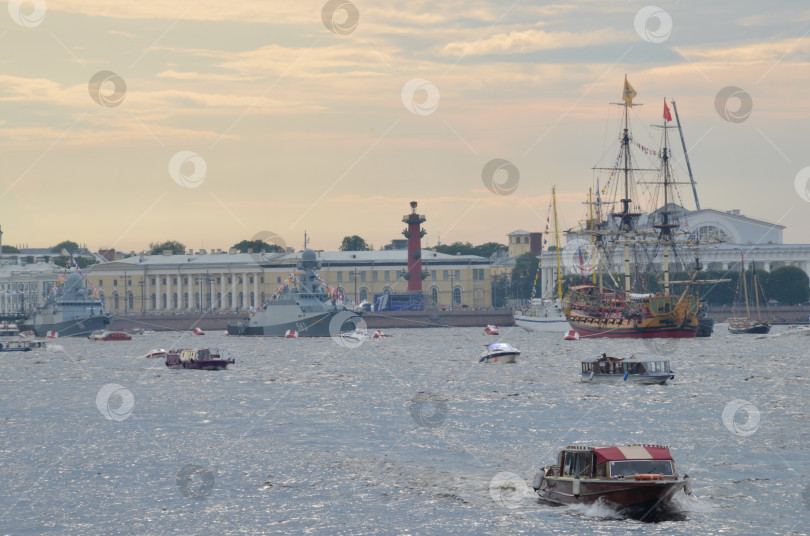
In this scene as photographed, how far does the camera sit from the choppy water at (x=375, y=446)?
29.1 m

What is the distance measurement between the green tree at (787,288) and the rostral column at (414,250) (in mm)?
53531

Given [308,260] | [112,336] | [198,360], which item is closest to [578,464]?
[198,360]

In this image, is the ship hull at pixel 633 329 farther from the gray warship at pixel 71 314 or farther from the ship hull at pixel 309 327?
the gray warship at pixel 71 314

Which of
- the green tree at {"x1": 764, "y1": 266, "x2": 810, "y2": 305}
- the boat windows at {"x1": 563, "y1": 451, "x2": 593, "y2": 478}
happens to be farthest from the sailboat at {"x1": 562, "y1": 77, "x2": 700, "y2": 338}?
the boat windows at {"x1": 563, "y1": 451, "x2": 593, "y2": 478}

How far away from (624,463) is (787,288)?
506 feet

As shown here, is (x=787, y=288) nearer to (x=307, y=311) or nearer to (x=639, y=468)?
(x=307, y=311)

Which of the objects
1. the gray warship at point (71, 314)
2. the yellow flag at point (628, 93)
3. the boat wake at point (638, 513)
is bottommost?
the boat wake at point (638, 513)

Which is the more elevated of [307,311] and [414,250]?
[414,250]

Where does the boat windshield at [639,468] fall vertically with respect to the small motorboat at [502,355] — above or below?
below

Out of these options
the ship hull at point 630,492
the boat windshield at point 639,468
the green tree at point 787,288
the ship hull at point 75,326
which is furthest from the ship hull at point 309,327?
the boat windshield at point 639,468

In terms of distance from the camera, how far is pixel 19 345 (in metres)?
123

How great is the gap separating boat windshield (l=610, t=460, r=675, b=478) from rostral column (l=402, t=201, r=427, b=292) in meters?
164

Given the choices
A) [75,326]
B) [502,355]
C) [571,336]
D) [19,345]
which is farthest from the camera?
[75,326]

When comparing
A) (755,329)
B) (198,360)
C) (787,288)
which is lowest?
(198,360)
